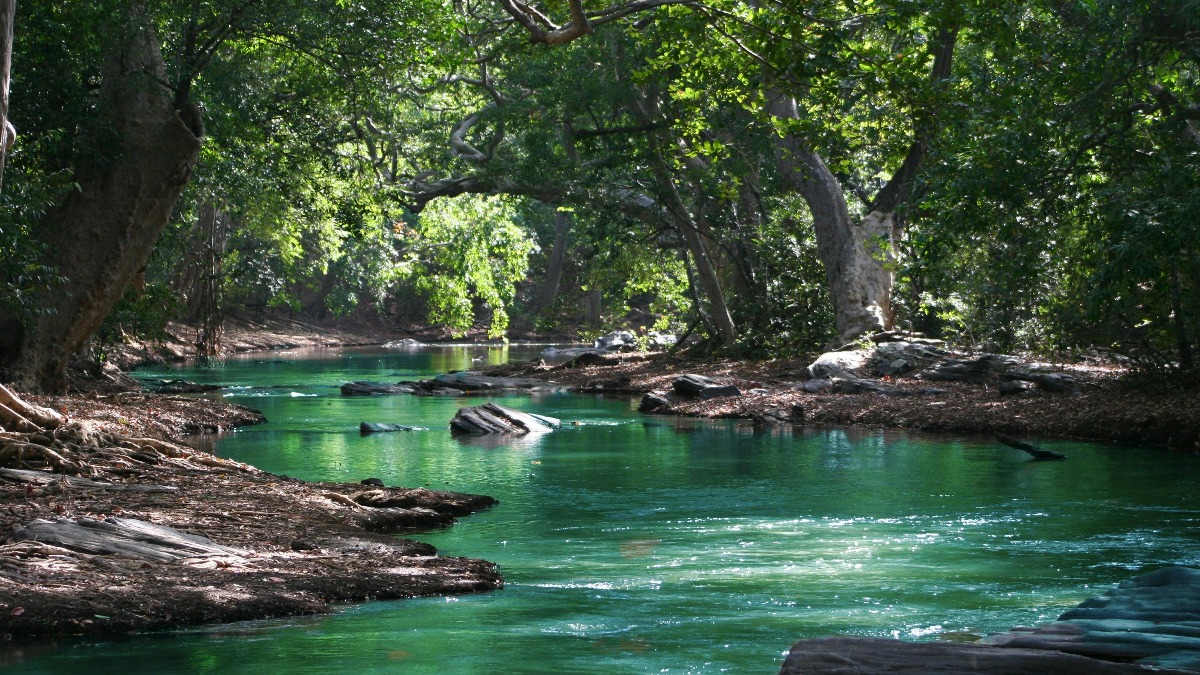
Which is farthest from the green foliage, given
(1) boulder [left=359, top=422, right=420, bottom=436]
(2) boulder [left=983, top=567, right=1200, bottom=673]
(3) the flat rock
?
(3) the flat rock

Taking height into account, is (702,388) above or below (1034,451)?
above

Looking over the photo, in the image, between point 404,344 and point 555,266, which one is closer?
point 404,344

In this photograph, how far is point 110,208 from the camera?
56.1ft

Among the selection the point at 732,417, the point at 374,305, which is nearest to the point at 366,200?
the point at 732,417

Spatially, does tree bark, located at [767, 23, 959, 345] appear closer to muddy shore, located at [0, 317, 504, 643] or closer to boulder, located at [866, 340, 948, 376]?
boulder, located at [866, 340, 948, 376]

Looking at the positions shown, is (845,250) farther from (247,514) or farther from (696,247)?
(247,514)

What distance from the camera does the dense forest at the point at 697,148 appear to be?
14.7 m

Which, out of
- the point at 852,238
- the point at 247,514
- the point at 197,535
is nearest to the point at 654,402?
the point at 852,238

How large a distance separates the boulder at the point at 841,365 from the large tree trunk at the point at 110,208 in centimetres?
1242

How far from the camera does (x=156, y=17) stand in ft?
55.5

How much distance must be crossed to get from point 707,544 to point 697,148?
8234 millimetres

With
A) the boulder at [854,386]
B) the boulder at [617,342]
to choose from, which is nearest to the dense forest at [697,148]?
the boulder at [854,386]

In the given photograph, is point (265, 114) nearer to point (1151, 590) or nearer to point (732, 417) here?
point (732, 417)

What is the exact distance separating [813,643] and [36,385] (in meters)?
14.7
